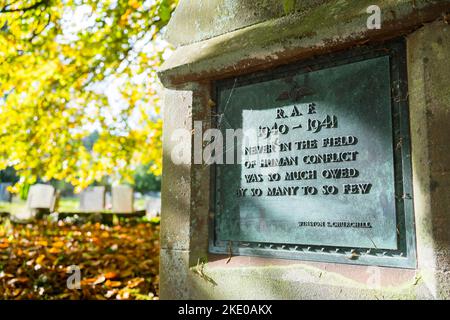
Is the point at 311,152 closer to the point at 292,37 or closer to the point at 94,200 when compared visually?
the point at 292,37

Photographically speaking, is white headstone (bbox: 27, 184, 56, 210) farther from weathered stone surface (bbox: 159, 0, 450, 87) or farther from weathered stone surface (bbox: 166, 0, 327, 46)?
weathered stone surface (bbox: 159, 0, 450, 87)

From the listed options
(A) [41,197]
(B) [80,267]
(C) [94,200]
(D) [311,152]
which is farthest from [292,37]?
(C) [94,200]

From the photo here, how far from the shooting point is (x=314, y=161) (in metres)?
2.37

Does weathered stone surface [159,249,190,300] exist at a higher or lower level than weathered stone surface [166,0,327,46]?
lower

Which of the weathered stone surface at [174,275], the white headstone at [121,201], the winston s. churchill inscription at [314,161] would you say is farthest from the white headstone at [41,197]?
the winston s. churchill inscription at [314,161]

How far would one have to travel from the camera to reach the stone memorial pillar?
1938 mm

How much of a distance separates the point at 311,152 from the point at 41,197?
37.9ft

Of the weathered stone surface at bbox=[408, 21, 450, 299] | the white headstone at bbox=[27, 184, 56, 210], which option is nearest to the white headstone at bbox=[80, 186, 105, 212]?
the white headstone at bbox=[27, 184, 56, 210]

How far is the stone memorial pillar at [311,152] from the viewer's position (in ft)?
6.36

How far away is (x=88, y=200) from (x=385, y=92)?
13.7m

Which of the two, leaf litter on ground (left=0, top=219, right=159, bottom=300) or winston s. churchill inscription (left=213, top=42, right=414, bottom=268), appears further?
leaf litter on ground (left=0, top=219, right=159, bottom=300)

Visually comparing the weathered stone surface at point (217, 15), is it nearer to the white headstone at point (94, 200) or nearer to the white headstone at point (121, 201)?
the white headstone at point (121, 201)

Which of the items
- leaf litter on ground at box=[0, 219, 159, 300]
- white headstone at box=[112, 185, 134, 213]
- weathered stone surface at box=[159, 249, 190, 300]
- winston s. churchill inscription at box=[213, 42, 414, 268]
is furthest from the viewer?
white headstone at box=[112, 185, 134, 213]

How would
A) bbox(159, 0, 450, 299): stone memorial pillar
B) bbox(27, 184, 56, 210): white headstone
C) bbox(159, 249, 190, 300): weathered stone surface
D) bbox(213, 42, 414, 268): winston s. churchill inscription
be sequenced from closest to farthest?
bbox(159, 0, 450, 299): stone memorial pillar
bbox(213, 42, 414, 268): winston s. churchill inscription
bbox(159, 249, 190, 300): weathered stone surface
bbox(27, 184, 56, 210): white headstone
